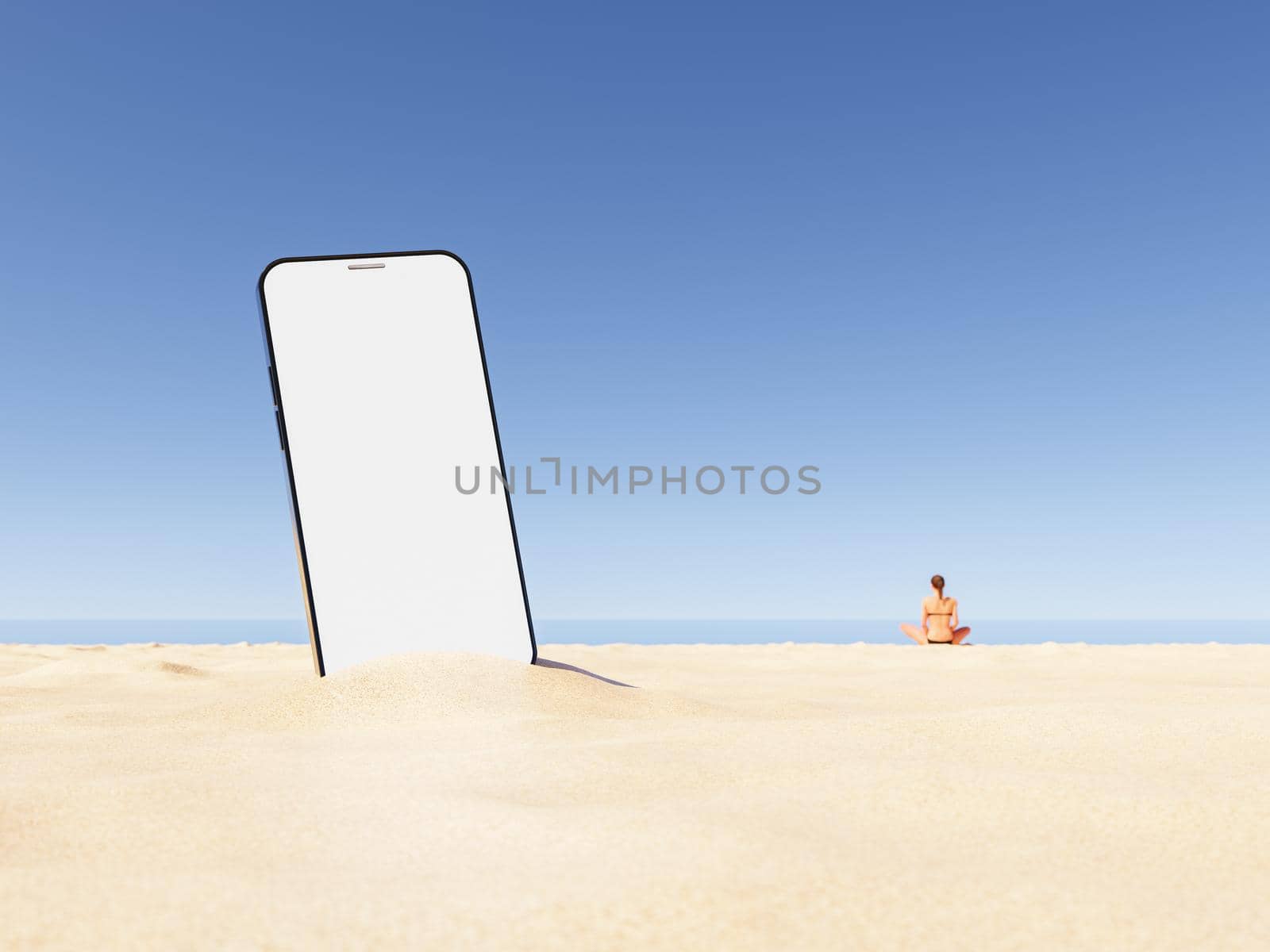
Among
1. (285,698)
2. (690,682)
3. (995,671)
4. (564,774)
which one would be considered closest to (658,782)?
(564,774)

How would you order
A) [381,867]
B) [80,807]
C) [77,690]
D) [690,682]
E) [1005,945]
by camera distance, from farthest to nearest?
[690,682] → [77,690] → [80,807] → [381,867] → [1005,945]

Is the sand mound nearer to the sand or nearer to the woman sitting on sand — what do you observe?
the sand

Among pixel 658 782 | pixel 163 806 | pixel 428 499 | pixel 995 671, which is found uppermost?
pixel 428 499

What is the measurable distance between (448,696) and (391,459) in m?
1.36

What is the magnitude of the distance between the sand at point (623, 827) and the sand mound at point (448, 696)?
0.07 ft

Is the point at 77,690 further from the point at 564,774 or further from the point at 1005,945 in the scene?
the point at 1005,945

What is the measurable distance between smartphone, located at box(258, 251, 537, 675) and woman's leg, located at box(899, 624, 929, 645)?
25.1 ft

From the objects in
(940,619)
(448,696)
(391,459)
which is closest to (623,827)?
(448,696)

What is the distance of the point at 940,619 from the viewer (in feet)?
34.4

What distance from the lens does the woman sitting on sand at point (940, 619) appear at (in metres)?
10.5

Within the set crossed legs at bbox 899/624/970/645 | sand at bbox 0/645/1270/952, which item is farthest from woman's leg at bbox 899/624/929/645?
sand at bbox 0/645/1270/952

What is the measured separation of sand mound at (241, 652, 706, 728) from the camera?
3256mm

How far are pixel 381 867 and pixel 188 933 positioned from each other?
335 mm

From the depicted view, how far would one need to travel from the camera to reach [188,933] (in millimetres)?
1183
